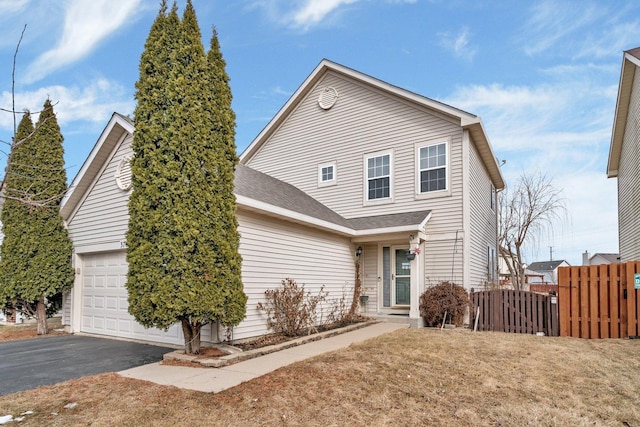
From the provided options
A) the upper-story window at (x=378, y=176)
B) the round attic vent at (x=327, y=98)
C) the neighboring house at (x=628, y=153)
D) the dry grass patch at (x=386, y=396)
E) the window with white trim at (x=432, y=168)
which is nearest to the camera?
the dry grass patch at (x=386, y=396)

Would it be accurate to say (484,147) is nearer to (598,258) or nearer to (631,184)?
(631,184)

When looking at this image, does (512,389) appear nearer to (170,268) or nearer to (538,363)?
(538,363)

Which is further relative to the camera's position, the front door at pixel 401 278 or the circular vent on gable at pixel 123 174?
the front door at pixel 401 278

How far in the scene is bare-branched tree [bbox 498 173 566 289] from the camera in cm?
2074

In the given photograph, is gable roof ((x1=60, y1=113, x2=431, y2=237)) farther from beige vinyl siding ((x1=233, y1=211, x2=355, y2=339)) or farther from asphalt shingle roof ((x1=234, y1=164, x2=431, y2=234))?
beige vinyl siding ((x1=233, y1=211, x2=355, y2=339))

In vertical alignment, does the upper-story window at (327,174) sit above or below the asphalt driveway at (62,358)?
above

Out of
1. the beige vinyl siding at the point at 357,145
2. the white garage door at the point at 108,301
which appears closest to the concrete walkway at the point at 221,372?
the white garage door at the point at 108,301

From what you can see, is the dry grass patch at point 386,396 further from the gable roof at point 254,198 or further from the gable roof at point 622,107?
the gable roof at point 622,107

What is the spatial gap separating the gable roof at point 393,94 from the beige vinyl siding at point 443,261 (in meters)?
3.16

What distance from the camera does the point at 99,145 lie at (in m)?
9.15

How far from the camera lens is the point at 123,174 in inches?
358

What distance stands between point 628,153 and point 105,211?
17299 millimetres

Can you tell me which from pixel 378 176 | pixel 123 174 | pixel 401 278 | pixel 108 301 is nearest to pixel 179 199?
pixel 123 174

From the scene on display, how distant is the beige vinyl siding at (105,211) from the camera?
29.9 ft
